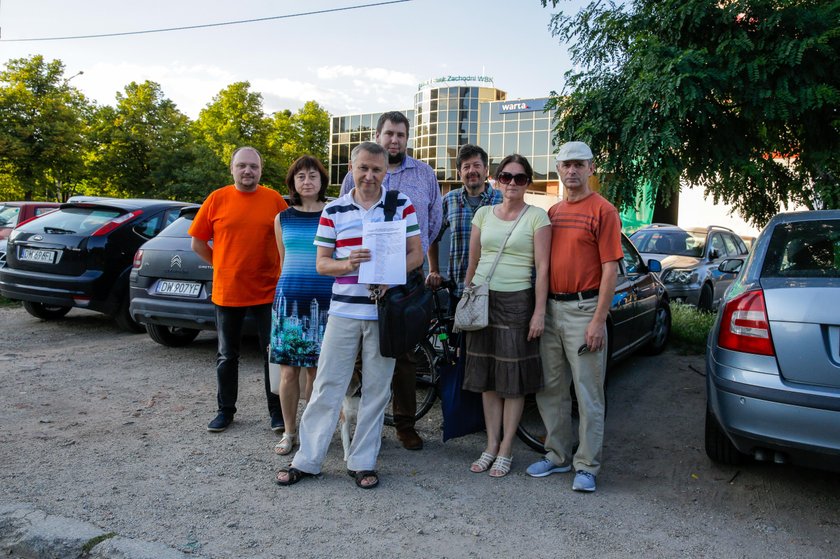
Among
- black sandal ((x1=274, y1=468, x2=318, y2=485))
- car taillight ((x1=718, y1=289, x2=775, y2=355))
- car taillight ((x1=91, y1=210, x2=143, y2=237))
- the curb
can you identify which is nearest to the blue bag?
black sandal ((x1=274, y1=468, x2=318, y2=485))

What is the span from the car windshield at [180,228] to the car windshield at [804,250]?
5.28m

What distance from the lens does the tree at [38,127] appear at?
88.9 feet

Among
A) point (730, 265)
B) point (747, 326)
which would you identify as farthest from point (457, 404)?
point (730, 265)

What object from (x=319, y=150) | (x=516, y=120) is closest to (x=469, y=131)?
(x=516, y=120)

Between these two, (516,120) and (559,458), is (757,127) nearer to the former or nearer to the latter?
(559,458)

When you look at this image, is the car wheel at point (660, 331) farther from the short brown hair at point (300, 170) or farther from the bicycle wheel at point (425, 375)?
the short brown hair at point (300, 170)

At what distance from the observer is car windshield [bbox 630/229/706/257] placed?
11812 mm

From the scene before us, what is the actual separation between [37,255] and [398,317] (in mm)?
6165

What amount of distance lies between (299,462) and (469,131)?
185 ft

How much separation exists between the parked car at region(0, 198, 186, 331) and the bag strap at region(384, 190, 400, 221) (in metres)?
5.31

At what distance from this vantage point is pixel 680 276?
10688 millimetres

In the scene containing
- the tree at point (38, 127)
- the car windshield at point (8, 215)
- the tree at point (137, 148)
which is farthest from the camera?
the tree at point (137, 148)

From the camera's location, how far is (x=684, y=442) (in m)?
4.69

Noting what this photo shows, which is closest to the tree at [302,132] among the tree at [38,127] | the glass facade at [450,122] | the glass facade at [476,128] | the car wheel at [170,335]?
the glass facade at [476,128]
